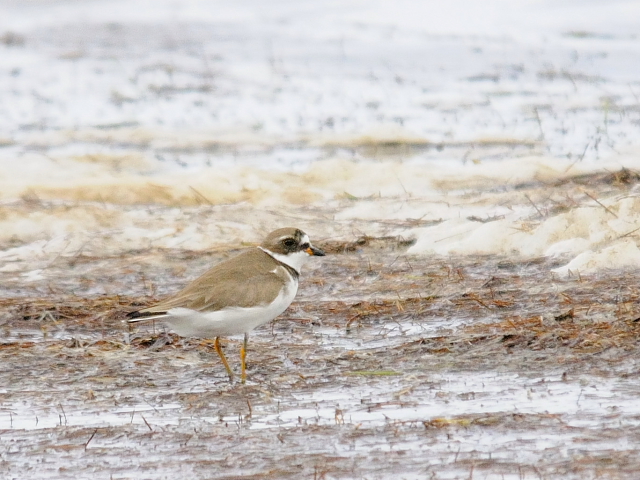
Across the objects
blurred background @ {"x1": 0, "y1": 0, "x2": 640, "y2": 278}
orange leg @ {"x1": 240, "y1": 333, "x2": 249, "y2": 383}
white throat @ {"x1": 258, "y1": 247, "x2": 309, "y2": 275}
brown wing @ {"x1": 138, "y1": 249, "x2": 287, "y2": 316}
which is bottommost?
blurred background @ {"x1": 0, "y1": 0, "x2": 640, "y2": 278}

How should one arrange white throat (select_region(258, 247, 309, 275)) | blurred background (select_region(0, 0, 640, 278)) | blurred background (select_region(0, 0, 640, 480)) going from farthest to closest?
blurred background (select_region(0, 0, 640, 278))
white throat (select_region(258, 247, 309, 275))
blurred background (select_region(0, 0, 640, 480))

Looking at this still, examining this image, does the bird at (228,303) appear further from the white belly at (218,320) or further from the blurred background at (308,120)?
the blurred background at (308,120)

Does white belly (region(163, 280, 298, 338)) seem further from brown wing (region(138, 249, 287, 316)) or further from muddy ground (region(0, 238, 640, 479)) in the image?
muddy ground (region(0, 238, 640, 479))

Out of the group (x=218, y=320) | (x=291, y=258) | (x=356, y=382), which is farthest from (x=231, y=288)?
(x=356, y=382)

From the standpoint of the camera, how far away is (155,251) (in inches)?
420

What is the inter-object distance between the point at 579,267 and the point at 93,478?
181 inches

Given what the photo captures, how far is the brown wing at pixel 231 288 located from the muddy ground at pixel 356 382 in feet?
1.42

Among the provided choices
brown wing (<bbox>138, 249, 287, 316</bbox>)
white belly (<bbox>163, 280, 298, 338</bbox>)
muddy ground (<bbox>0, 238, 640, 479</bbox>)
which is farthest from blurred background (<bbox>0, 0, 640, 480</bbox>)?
brown wing (<bbox>138, 249, 287, 316</bbox>)

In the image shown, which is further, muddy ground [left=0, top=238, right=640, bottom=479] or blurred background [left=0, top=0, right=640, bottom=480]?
blurred background [left=0, top=0, right=640, bottom=480]

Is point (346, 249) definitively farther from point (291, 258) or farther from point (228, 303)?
point (228, 303)

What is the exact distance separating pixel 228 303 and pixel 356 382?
102cm

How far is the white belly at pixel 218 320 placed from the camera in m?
7.10

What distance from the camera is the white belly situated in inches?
279

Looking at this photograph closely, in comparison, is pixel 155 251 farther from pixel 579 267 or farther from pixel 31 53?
pixel 31 53
